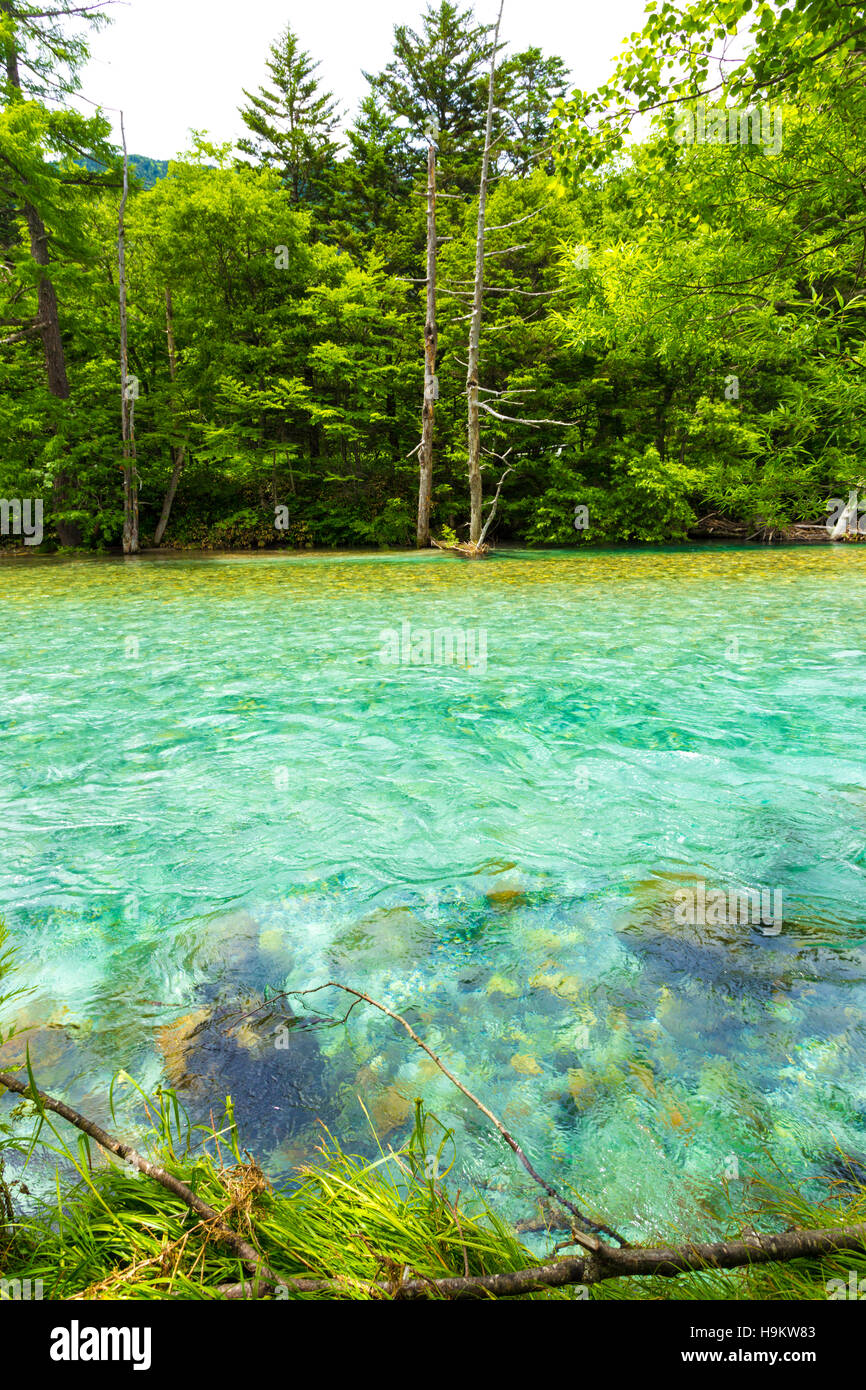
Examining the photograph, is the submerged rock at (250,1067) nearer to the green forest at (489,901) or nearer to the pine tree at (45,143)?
the green forest at (489,901)

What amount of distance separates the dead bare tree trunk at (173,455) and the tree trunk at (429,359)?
7015 millimetres

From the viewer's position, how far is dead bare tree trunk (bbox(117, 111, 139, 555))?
17656 mm

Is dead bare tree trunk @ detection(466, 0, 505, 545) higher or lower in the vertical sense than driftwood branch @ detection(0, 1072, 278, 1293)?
higher

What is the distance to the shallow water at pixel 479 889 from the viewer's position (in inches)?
74.8

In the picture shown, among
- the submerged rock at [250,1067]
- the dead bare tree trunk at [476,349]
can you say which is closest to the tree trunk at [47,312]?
the dead bare tree trunk at [476,349]

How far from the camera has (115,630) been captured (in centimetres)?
874

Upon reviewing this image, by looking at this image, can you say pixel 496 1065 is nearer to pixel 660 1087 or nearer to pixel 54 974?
pixel 660 1087

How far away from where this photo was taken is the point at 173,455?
72.2 feet

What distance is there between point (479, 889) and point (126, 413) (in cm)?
1960

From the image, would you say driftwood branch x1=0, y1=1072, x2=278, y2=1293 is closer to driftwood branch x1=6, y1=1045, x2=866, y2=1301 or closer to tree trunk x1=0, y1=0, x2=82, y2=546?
driftwood branch x1=6, y1=1045, x2=866, y2=1301

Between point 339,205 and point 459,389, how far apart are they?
1035cm

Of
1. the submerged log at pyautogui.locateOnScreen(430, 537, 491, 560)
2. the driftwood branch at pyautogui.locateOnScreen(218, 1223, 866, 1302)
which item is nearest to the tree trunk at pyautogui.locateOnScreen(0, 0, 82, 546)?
the submerged log at pyautogui.locateOnScreen(430, 537, 491, 560)

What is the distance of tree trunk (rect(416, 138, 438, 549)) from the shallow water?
569 inches
